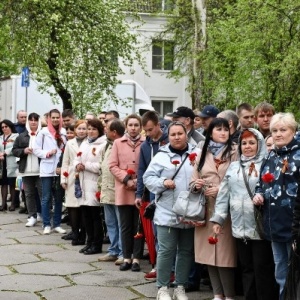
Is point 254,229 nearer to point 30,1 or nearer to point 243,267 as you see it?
point 243,267

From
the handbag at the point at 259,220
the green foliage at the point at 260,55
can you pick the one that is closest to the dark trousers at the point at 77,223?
the handbag at the point at 259,220

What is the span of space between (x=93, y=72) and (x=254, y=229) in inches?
618

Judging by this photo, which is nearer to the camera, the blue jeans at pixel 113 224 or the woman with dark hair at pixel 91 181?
the blue jeans at pixel 113 224

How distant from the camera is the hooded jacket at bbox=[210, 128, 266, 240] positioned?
752 cm

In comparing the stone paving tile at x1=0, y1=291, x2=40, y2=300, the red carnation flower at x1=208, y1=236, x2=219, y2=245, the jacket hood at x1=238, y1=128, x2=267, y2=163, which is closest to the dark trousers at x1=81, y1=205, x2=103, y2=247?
the stone paving tile at x1=0, y1=291, x2=40, y2=300

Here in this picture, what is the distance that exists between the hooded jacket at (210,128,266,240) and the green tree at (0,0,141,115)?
13268mm

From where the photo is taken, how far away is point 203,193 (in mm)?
8148

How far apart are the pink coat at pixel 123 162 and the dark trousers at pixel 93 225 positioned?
4.29 feet

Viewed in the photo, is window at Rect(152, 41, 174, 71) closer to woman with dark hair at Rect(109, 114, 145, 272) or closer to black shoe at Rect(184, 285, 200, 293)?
woman with dark hair at Rect(109, 114, 145, 272)

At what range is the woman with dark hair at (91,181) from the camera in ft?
37.4

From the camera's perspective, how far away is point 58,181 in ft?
44.2

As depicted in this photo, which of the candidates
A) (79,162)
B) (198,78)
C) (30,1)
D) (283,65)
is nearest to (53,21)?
(30,1)

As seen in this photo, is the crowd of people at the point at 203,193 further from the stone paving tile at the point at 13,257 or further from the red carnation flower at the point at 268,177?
the stone paving tile at the point at 13,257

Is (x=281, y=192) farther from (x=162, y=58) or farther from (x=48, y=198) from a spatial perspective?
(x=162, y=58)
